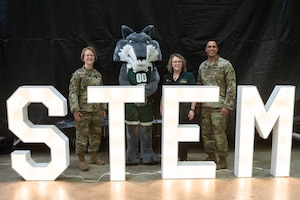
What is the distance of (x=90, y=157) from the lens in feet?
11.5

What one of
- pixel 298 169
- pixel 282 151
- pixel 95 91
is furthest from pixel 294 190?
pixel 95 91

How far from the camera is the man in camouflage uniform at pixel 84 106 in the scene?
129 inches

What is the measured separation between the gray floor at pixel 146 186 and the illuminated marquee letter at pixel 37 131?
0.10 metres

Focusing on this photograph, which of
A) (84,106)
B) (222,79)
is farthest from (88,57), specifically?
(222,79)

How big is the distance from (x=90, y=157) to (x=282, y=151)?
1.78 metres

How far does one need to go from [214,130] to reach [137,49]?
1.05m

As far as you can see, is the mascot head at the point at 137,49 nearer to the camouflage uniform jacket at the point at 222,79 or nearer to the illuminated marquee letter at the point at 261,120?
the camouflage uniform jacket at the point at 222,79

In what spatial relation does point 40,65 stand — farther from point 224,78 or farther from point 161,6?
point 224,78

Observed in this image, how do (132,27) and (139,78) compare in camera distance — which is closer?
(139,78)

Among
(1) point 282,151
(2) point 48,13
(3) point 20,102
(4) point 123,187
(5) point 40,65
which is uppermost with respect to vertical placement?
(2) point 48,13

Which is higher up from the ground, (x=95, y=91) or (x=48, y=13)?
(x=48, y=13)

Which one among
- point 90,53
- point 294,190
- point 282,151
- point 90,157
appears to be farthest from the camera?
point 90,157

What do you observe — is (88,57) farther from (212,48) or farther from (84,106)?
(212,48)

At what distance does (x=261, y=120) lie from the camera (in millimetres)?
2955
